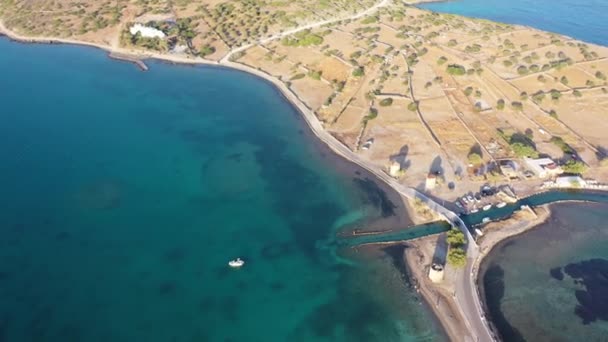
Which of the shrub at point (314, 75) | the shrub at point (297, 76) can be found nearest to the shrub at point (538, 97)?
the shrub at point (314, 75)

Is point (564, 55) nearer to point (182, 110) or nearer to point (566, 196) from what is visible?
point (566, 196)

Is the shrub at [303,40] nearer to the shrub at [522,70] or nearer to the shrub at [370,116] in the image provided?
the shrub at [370,116]

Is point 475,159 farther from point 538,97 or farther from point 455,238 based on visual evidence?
point 538,97

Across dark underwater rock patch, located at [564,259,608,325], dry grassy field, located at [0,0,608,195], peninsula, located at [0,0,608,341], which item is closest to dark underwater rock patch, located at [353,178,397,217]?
peninsula, located at [0,0,608,341]

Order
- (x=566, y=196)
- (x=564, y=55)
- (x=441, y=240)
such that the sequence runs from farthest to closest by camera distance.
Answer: (x=564, y=55), (x=566, y=196), (x=441, y=240)

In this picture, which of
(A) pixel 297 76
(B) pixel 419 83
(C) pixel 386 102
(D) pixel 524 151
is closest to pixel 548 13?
(B) pixel 419 83

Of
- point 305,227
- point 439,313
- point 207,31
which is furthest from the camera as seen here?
point 207,31

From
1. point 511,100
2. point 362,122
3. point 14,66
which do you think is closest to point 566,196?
point 511,100
